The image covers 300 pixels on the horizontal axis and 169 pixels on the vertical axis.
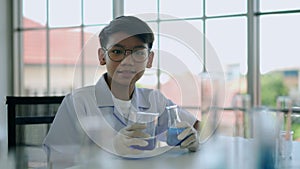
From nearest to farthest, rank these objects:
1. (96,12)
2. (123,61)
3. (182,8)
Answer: (123,61)
(182,8)
(96,12)

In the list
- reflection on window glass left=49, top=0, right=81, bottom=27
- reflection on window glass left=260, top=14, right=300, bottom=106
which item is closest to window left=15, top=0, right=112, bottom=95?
reflection on window glass left=49, top=0, right=81, bottom=27

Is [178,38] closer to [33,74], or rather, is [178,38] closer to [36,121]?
[36,121]

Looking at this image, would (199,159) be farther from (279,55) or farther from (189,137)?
(279,55)

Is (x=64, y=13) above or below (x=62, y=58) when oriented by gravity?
above

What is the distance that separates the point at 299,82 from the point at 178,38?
183 centimetres

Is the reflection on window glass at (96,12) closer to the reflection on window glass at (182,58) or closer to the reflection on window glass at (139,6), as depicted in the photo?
the reflection on window glass at (139,6)

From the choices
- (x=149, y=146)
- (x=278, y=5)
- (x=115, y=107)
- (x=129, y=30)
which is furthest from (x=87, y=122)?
(x=278, y=5)

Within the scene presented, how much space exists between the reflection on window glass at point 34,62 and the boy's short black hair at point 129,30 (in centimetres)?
281

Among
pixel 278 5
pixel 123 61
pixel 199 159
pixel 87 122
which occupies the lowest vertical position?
pixel 199 159

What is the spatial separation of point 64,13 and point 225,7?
1545mm

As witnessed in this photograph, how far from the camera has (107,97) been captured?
126 centimetres

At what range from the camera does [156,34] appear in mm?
1307

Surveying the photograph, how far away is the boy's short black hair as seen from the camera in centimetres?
123

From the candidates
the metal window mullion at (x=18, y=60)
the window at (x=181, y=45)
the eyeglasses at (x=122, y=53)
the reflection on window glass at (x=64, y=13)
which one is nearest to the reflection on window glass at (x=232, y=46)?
the window at (x=181, y=45)
